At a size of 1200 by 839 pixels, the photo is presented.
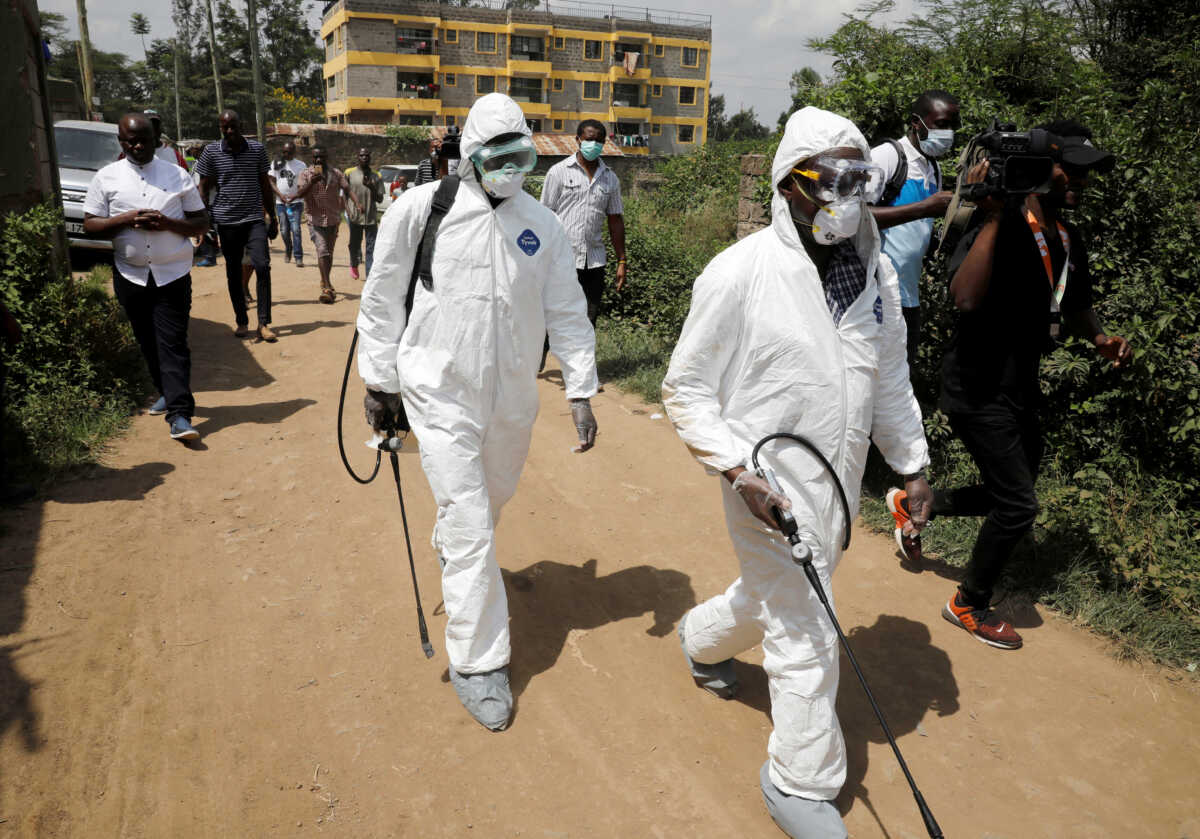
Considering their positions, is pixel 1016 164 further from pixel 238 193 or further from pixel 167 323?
pixel 238 193

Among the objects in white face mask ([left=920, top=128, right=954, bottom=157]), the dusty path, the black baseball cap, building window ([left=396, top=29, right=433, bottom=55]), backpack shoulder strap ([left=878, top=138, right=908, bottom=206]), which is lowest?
the dusty path

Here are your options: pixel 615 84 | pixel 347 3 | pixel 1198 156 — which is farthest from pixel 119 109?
pixel 1198 156

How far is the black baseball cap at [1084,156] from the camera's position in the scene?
360 centimetres

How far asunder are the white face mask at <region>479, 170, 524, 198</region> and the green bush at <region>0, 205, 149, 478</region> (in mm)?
3650

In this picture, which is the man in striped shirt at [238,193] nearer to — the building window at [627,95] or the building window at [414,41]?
the building window at [414,41]

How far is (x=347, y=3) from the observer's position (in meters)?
49.0

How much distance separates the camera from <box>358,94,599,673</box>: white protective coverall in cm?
334

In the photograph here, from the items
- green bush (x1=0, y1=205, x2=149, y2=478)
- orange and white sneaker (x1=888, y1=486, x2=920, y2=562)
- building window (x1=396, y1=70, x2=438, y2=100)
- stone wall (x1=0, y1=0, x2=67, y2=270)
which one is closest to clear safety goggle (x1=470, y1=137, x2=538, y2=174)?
orange and white sneaker (x1=888, y1=486, x2=920, y2=562)

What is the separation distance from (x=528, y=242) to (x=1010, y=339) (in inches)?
85.4

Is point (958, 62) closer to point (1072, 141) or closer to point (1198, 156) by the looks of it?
point (1198, 156)

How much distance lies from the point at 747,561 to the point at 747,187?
21.9 ft

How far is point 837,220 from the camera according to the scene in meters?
2.74

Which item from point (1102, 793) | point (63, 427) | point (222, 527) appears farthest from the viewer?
point (63, 427)

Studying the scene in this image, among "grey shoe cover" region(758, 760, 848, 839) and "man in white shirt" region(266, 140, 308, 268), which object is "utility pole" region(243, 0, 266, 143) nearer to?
"man in white shirt" region(266, 140, 308, 268)
